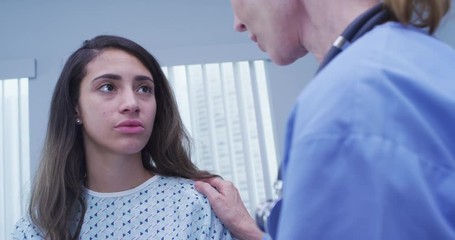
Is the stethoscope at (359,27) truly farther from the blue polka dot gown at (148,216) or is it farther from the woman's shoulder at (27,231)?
the woman's shoulder at (27,231)

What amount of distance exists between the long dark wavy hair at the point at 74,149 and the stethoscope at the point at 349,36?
2.92 feet

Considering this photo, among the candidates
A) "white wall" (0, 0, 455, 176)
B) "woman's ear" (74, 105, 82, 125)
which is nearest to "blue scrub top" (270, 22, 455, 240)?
"woman's ear" (74, 105, 82, 125)

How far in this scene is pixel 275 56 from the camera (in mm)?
715

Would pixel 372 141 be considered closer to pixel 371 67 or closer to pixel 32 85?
pixel 371 67

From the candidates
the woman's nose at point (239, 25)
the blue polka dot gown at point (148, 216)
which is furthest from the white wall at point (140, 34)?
the woman's nose at point (239, 25)

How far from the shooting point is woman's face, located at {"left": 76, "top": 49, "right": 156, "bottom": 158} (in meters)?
1.22

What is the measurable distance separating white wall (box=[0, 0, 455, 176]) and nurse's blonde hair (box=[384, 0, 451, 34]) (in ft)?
4.91

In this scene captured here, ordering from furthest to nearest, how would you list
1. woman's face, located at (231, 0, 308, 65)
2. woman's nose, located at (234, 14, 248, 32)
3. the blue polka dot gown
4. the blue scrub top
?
the blue polka dot gown < woman's nose, located at (234, 14, 248, 32) < woman's face, located at (231, 0, 308, 65) < the blue scrub top

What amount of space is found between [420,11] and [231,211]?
2.81 ft

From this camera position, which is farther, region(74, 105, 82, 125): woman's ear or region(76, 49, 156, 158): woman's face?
region(74, 105, 82, 125): woman's ear

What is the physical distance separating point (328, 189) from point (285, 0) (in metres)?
0.33

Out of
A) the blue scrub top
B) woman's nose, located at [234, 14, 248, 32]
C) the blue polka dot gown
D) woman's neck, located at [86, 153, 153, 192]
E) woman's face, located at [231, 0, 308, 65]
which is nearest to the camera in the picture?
the blue scrub top

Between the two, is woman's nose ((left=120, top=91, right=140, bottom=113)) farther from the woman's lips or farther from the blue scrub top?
the blue scrub top

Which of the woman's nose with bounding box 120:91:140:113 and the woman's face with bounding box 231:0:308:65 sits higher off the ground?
the woman's face with bounding box 231:0:308:65
